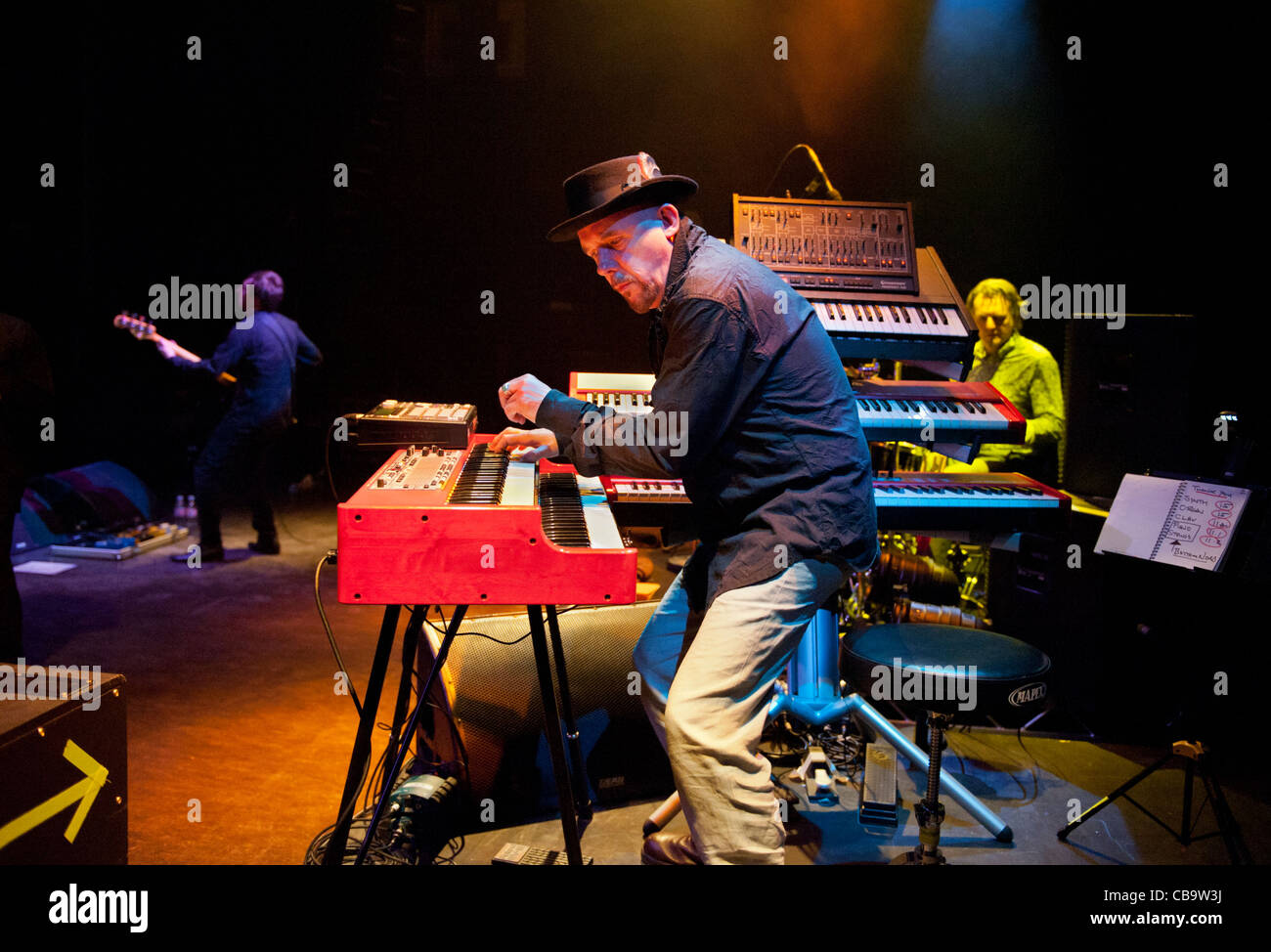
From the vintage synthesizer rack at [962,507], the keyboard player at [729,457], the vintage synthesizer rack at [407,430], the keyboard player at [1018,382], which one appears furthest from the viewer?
the keyboard player at [1018,382]

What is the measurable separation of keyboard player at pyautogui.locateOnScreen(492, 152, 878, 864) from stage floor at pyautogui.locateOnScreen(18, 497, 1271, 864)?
2.79 ft

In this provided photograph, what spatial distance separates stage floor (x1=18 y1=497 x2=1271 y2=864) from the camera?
2.75m

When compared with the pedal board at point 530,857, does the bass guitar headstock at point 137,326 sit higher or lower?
higher

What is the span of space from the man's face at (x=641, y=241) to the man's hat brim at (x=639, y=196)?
3 centimetres

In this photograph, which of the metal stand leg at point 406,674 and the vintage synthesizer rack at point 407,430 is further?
the vintage synthesizer rack at point 407,430

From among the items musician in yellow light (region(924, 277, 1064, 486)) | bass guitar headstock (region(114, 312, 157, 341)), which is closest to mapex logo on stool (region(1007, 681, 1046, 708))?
musician in yellow light (region(924, 277, 1064, 486))

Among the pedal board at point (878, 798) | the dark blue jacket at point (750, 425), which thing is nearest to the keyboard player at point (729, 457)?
the dark blue jacket at point (750, 425)

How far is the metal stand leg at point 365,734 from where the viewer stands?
80.2 inches

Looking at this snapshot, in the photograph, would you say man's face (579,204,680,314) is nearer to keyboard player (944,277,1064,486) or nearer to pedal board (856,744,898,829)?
pedal board (856,744,898,829)

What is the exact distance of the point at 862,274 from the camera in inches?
131

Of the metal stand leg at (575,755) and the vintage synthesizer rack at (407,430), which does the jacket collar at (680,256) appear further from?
the metal stand leg at (575,755)

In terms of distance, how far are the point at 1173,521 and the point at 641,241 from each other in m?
2.27
